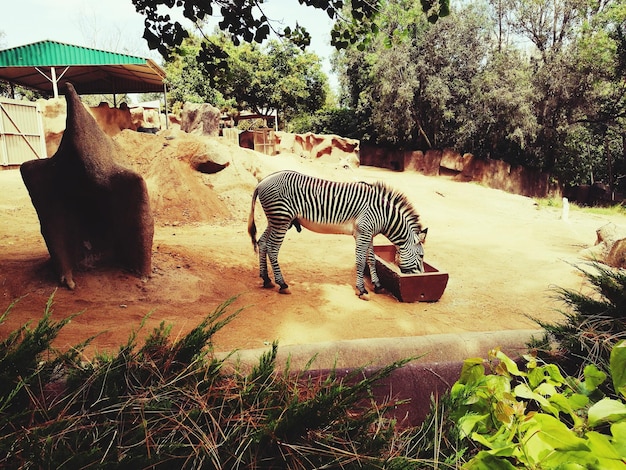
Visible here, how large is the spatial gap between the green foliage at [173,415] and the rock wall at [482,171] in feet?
74.0

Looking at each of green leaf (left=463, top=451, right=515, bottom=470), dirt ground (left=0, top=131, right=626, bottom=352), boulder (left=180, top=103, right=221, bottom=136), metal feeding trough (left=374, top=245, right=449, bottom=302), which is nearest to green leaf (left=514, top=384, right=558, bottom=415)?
green leaf (left=463, top=451, right=515, bottom=470)

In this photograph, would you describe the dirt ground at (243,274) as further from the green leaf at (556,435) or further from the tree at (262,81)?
the tree at (262,81)

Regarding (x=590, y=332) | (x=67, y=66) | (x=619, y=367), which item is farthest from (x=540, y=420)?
(x=67, y=66)

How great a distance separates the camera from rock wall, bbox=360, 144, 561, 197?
22000 millimetres

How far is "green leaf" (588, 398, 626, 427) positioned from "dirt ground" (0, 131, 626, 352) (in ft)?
4.97

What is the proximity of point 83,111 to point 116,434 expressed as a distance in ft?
15.1

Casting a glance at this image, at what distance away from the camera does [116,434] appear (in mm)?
973

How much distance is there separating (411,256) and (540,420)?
194 inches

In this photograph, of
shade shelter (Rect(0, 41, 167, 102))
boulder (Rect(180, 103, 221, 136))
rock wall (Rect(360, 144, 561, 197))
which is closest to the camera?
shade shelter (Rect(0, 41, 167, 102))

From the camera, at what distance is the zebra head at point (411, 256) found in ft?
19.0

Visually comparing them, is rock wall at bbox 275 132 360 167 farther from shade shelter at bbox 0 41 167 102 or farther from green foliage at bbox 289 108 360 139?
shade shelter at bbox 0 41 167 102

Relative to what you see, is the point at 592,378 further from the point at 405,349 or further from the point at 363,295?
the point at 363,295

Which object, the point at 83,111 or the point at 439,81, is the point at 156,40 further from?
the point at 439,81

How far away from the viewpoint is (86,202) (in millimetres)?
4852
